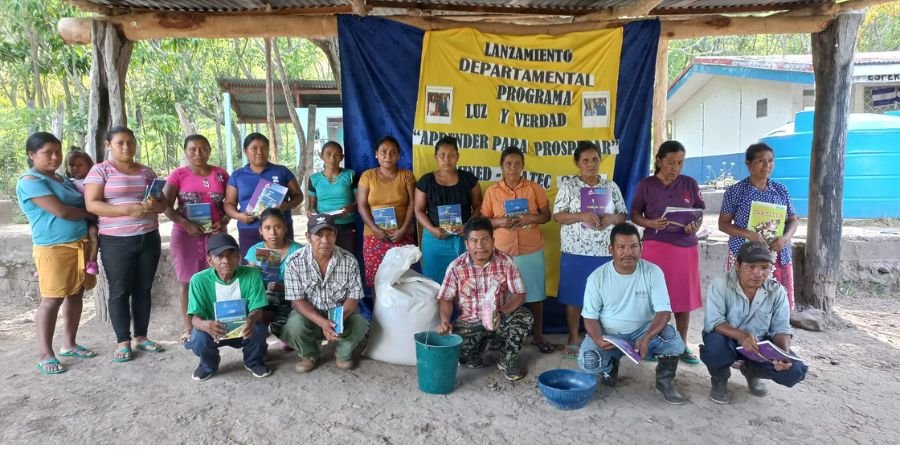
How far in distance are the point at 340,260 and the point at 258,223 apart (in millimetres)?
863

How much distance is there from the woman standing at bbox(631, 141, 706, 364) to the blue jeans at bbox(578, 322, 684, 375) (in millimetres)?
619

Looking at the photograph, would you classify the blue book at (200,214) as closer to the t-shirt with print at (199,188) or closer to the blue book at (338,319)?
the t-shirt with print at (199,188)

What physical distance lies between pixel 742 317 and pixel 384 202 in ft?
7.86

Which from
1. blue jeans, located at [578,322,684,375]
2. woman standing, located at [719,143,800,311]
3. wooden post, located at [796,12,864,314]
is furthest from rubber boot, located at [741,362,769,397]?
wooden post, located at [796,12,864,314]

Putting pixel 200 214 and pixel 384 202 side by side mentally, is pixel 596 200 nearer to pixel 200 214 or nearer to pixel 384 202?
pixel 384 202

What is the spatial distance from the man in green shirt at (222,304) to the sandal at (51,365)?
94cm

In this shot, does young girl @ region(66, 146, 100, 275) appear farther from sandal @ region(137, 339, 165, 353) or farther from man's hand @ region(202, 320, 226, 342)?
man's hand @ region(202, 320, 226, 342)

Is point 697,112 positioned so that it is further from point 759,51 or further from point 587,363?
point 587,363

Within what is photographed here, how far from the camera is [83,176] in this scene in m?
4.05

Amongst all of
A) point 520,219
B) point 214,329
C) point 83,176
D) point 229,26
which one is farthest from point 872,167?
point 83,176

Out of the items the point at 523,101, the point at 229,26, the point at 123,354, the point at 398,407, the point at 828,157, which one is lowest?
the point at 398,407

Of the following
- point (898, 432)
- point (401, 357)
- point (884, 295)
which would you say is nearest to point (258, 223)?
point (401, 357)

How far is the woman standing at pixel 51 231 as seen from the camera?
134 inches

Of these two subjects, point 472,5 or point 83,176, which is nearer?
point 83,176
